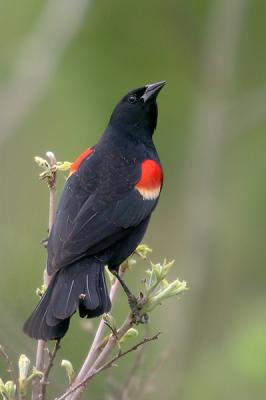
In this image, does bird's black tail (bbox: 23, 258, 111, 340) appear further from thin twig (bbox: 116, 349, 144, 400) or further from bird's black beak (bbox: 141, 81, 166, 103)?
bird's black beak (bbox: 141, 81, 166, 103)

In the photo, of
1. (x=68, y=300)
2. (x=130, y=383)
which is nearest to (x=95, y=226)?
(x=68, y=300)

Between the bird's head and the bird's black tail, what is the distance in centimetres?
89

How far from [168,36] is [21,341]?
4896 mm

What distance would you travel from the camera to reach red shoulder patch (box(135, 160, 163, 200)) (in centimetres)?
352

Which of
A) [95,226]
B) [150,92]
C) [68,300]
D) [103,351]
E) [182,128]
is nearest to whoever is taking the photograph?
[103,351]

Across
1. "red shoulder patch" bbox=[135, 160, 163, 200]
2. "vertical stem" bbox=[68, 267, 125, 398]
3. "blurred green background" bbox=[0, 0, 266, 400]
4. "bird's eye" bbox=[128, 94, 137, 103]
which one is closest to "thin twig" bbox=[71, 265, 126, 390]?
"vertical stem" bbox=[68, 267, 125, 398]

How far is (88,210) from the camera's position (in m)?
3.33

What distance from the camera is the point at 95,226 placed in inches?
129

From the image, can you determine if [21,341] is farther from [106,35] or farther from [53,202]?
[106,35]

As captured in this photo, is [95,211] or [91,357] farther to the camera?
[95,211]

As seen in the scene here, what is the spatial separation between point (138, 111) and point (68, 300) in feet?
4.08

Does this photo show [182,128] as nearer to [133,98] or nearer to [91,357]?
[133,98]

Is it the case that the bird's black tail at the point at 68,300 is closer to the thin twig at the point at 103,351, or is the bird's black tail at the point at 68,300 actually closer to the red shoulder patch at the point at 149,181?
the thin twig at the point at 103,351

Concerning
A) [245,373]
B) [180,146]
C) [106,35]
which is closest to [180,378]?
[245,373]
